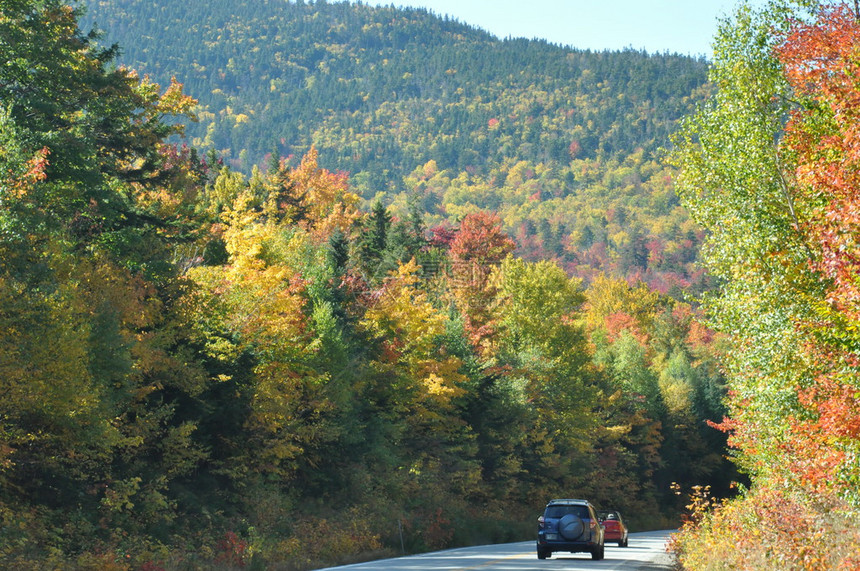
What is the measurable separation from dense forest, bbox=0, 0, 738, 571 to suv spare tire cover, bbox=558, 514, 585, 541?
22.1 ft

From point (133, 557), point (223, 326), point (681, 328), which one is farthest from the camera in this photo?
point (681, 328)

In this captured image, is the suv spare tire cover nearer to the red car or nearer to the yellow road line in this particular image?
the yellow road line

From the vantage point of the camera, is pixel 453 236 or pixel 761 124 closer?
pixel 761 124

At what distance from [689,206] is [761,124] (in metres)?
3.18

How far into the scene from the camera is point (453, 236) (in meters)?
89.3

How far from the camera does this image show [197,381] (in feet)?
97.3

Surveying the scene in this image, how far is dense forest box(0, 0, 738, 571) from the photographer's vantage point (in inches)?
875

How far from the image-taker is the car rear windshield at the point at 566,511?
92.7 feet

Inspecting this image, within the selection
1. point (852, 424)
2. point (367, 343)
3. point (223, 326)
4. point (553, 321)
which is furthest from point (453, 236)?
point (852, 424)

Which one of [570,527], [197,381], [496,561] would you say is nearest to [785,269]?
[570,527]

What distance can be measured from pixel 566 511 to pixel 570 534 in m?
1.23

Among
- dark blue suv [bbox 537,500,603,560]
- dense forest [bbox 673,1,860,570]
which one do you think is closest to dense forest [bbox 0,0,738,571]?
dense forest [bbox 673,1,860,570]

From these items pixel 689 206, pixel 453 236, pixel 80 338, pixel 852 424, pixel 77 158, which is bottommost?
pixel 852 424

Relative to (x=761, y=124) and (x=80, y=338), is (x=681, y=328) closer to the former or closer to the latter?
(x=761, y=124)
